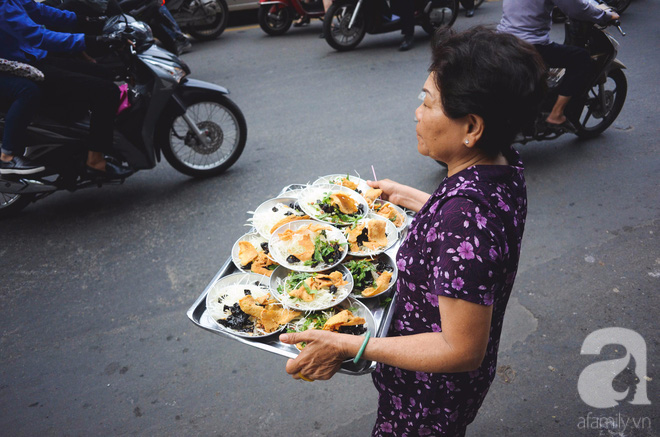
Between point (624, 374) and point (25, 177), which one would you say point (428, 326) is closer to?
point (624, 374)

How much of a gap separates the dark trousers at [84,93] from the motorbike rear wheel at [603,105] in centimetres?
427

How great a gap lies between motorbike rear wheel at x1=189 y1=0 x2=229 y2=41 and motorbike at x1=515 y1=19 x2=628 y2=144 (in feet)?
19.6

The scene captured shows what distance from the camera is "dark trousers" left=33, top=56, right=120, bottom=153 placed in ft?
11.6

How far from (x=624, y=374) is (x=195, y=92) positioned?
3829 millimetres

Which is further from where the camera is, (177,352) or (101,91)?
(101,91)

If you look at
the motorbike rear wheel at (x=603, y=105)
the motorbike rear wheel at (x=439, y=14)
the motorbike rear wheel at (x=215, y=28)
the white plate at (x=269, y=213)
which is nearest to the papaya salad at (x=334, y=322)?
the white plate at (x=269, y=213)

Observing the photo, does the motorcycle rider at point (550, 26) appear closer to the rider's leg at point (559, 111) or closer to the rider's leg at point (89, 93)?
the rider's leg at point (559, 111)

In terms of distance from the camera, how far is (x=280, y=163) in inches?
184

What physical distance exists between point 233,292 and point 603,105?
14.9ft

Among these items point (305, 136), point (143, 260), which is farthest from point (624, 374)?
point (305, 136)

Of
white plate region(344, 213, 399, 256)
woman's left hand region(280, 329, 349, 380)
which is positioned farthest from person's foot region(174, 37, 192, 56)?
woman's left hand region(280, 329, 349, 380)

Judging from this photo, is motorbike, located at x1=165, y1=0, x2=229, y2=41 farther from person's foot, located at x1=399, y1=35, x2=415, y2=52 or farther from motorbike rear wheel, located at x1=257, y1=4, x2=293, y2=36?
person's foot, located at x1=399, y1=35, x2=415, y2=52

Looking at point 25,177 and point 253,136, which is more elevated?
point 25,177

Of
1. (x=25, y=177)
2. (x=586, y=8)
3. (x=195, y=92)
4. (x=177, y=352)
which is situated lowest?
(x=177, y=352)
